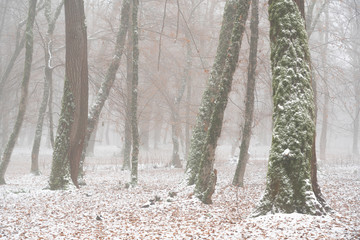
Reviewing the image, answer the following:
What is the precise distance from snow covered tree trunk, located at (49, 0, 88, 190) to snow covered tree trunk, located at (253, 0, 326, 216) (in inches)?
250

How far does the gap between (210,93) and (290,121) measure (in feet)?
15.1

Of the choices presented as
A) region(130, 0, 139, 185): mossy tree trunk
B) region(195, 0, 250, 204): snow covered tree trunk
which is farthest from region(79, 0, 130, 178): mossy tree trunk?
region(195, 0, 250, 204): snow covered tree trunk

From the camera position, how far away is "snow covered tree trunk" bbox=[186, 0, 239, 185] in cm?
951

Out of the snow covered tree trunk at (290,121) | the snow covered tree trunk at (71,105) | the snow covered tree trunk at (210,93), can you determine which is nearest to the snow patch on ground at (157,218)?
the snow covered tree trunk at (290,121)

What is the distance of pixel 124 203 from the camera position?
8.16 metres

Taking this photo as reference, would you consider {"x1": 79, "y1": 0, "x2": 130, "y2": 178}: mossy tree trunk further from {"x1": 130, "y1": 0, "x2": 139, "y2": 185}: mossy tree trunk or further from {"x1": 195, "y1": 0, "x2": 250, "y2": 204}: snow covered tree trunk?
{"x1": 195, "y1": 0, "x2": 250, "y2": 204}: snow covered tree trunk

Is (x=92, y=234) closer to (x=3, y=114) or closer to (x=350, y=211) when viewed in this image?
(x=350, y=211)

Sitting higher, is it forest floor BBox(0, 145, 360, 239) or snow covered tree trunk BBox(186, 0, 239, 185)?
snow covered tree trunk BBox(186, 0, 239, 185)

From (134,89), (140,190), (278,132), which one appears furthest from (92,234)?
(134,89)

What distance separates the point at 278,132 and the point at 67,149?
6.82 metres

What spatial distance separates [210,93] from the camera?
9688mm

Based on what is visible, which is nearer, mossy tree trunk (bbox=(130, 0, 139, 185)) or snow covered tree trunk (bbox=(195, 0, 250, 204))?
snow covered tree trunk (bbox=(195, 0, 250, 204))

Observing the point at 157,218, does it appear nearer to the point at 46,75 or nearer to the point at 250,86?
the point at 250,86

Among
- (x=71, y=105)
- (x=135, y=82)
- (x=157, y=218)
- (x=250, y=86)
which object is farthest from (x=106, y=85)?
(x=157, y=218)
